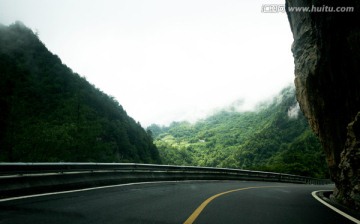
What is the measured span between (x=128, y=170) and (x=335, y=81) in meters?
9.10

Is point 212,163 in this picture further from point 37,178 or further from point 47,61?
point 37,178

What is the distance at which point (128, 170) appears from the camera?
1305 centimetres

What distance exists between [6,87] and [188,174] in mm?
50703

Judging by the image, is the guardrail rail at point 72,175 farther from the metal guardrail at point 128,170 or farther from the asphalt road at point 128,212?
the asphalt road at point 128,212

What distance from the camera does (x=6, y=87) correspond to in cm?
5597

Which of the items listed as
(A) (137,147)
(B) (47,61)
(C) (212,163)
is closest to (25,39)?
(B) (47,61)

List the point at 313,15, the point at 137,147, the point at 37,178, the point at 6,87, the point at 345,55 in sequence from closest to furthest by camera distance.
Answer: the point at 37,178 → the point at 345,55 → the point at 313,15 → the point at 6,87 → the point at 137,147

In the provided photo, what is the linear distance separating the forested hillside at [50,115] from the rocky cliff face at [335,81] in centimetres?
4300

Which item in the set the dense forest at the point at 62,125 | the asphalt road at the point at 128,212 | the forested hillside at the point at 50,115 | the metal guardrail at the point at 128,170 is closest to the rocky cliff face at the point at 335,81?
the asphalt road at the point at 128,212

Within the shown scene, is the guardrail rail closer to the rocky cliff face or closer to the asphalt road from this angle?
the asphalt road

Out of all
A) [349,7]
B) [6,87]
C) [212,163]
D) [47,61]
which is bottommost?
[212,163]

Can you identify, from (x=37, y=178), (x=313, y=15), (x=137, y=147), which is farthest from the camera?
(x=137, y=147)

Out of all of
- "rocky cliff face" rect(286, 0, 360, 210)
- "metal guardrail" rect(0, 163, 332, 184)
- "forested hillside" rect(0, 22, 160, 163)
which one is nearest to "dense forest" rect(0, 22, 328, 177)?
"forested hillside" rect(0, 22, 160, 163)

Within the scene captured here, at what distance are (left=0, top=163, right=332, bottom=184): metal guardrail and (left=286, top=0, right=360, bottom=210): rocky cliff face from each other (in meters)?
8.02
